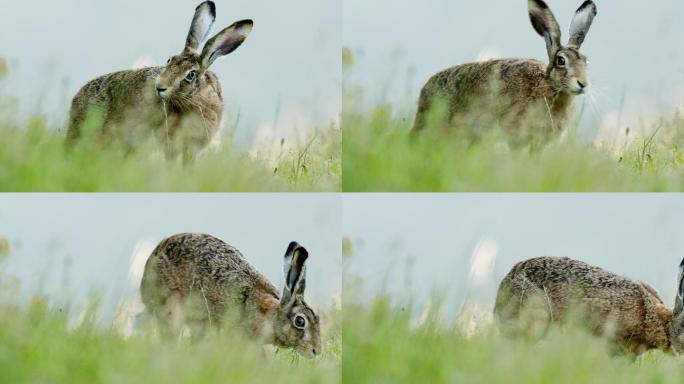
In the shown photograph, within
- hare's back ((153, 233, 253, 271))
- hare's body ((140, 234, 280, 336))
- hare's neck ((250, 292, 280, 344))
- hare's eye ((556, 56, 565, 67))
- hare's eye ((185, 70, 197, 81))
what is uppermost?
hare's eye ((556, 56, 565, 67))

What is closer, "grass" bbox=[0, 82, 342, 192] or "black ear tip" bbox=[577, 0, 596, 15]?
"grass" bbox=[0, 82, 342, 192]

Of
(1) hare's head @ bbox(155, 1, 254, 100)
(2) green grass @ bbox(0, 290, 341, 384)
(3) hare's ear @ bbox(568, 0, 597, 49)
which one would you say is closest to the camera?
(2) green grass @ bbox(0, 290, 341, 384)

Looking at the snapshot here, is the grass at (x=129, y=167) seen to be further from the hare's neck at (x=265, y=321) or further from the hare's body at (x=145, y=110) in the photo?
the hare's neck at (x=265, y=321)

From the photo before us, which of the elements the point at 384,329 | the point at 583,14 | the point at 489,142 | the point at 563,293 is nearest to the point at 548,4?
the point at 583,14

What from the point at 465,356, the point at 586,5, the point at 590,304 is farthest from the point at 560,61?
the point at 465,356

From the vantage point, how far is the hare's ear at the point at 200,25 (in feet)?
19.5

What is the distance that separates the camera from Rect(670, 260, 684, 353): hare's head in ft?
19.4

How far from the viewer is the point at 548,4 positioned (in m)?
6.07

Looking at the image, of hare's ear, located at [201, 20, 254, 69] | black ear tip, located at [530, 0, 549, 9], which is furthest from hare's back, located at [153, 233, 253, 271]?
black ear tip, located at [530, 0, 549, 9]

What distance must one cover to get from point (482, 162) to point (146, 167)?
5.35ft

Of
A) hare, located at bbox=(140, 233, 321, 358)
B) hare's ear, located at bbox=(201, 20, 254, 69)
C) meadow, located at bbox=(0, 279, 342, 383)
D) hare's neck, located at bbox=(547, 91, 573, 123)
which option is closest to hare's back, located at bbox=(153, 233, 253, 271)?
hare, located at bbox=(140, 233, 321, 358)

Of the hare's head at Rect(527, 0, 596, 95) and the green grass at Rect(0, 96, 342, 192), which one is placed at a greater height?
the hare's head at Rect(527, 0, 596, 95)

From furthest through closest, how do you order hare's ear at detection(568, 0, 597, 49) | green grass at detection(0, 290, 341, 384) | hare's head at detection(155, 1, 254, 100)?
hare's ear at detection(568, 0, 597, 49)
hare's head at detection(155, 1, 254, 100)
green grass at detection(0, 290, 341, 384)

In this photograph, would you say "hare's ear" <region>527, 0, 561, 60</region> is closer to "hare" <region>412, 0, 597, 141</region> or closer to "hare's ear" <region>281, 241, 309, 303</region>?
"hare" <region>412, 0, 597, 141</region>
